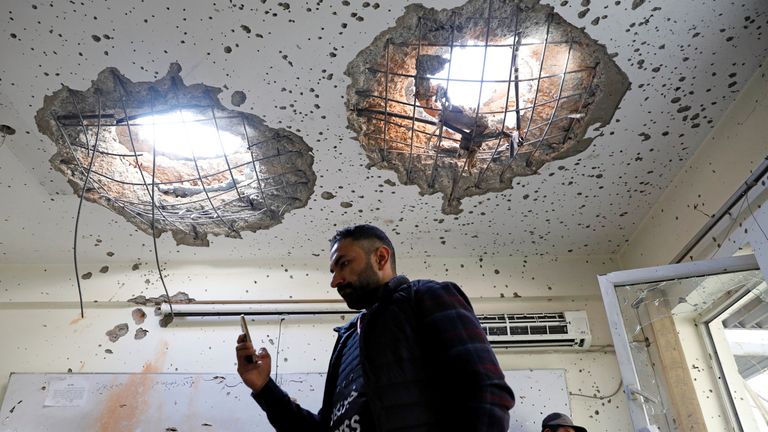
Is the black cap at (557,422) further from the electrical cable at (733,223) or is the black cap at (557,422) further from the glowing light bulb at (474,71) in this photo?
the glowing light bulb at (474,71)

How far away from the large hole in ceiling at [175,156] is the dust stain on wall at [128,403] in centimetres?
72

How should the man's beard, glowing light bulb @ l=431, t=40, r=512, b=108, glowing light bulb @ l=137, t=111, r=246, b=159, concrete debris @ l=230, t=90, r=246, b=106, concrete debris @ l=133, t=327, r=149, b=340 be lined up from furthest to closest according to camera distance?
concrete debris @ l=133, t=327, r=149, b=340 < glowing light bulb @ l=137, t=111, r=246, b=159 < concrete debris @ l=230, t=90, r=246, b=106 < glowing light bulb @ l=431, t=40, r=512, b=108 < the man's beard

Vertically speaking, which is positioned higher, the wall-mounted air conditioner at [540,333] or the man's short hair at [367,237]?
the wall-mounted air conditioner at [540,333]

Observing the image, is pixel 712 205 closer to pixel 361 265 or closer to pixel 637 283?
pixel 637 283

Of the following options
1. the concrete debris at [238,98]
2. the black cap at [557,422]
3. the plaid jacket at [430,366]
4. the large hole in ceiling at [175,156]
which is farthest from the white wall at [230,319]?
the plaid jacket at [430,366]

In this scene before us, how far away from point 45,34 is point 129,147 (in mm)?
550

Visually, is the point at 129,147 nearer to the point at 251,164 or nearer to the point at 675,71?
the point at 251,164

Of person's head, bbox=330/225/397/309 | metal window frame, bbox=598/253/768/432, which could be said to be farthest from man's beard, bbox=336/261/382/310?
metal window frame, bbox=598/253/768/432

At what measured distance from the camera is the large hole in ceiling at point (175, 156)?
5.89ft

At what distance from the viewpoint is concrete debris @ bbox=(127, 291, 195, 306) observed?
8.84 feet

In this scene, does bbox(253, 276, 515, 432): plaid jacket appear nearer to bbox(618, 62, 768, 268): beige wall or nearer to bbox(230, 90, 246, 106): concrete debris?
bbox(230, 90, 246, 106): concrete debris

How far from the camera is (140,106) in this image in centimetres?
182

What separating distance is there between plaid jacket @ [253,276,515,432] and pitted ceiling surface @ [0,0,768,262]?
0.91m

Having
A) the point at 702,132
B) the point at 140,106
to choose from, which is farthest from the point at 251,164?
the point at 702,132
